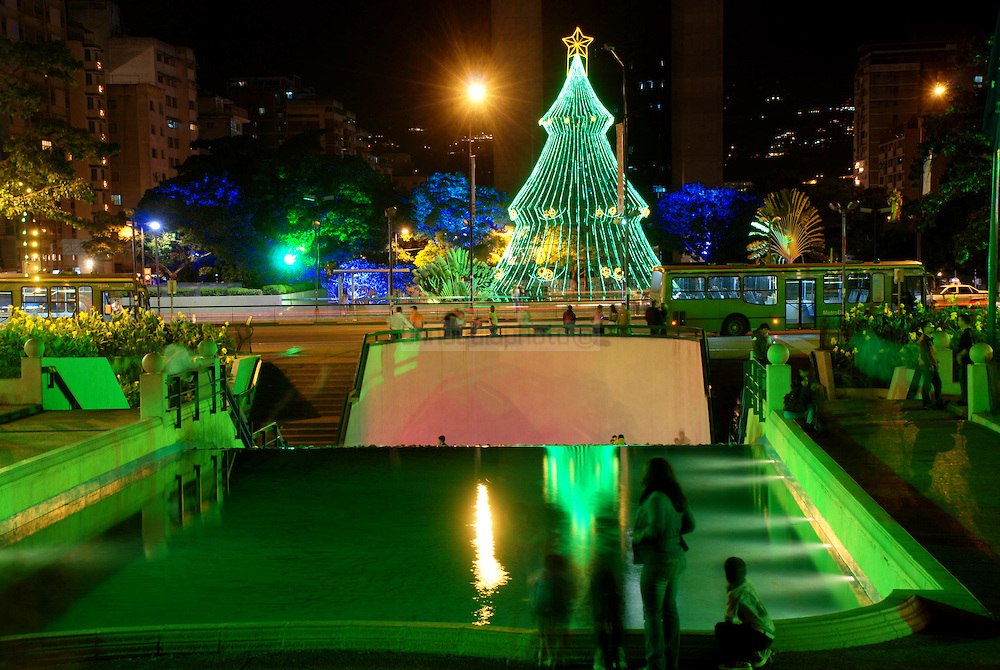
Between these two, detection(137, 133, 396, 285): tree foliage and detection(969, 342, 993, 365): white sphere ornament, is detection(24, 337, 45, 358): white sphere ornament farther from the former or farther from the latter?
detection(137, 133, 396, 285): tree foliage

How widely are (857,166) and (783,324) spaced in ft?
352

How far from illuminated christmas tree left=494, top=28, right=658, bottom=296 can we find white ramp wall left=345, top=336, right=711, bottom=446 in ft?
51.9

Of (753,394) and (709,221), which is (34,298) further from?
(709,221)

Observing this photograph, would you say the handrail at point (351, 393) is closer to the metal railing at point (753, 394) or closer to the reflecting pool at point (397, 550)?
the reflecting pool at point (397, 550)

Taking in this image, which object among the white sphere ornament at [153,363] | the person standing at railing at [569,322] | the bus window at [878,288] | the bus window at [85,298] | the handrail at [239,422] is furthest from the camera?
the bus window at [85,298]

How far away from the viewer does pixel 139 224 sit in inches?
2099

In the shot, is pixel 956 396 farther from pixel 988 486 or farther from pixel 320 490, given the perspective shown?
pixel 320 490

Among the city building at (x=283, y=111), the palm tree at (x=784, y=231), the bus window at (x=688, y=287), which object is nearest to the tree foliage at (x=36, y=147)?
the bus window at (x=688, y=287)

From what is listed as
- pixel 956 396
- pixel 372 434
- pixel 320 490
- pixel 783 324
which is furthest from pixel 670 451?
pixel 783 324

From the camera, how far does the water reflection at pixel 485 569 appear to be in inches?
327

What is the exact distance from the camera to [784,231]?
55.3 m

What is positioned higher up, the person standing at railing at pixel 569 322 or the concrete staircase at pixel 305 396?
the person standing at railing at pixel 569 322

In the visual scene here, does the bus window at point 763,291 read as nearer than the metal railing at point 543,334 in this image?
No

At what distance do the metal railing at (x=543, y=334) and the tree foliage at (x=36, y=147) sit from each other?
10.1 metres
